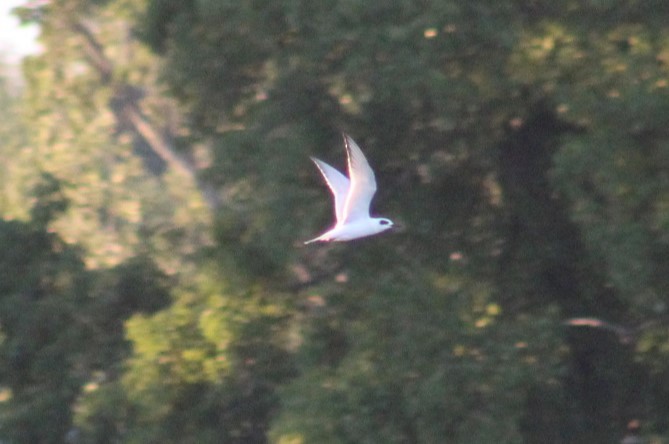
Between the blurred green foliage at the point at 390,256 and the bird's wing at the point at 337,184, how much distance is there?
2.80 feet

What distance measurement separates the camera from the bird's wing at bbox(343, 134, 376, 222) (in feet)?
31.0

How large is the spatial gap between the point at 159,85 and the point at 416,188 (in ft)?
8.93

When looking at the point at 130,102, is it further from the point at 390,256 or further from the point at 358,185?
the point at 358,185

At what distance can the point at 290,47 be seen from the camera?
11.4 meters

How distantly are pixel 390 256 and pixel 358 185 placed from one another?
1.67m

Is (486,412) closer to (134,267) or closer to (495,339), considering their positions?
(495,339)

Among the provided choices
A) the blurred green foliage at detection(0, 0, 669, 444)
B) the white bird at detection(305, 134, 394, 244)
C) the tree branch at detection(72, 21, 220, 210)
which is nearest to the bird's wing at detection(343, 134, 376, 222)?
the white bird at detection(305, 134, 394, 244)

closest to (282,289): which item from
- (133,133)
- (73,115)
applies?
(73,115)

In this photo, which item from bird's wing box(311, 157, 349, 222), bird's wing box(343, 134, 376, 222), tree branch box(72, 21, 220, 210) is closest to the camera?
bird's wing box(343, 134, 376, 222)

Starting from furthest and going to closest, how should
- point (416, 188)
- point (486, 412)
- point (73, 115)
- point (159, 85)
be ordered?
point (73, 115) → point (159, 85) → point (416, 188) → point (486, 412)

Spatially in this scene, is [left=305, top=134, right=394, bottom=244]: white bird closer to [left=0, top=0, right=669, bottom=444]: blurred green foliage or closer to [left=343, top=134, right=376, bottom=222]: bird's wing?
[left=343, top=134, right=376, bottom=222]: bird's wing

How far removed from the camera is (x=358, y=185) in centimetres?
970

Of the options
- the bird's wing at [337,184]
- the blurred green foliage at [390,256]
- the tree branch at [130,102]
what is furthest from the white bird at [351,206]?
the tree branch at [130,102]

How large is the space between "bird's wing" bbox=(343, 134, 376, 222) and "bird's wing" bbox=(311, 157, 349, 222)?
0.07 m
